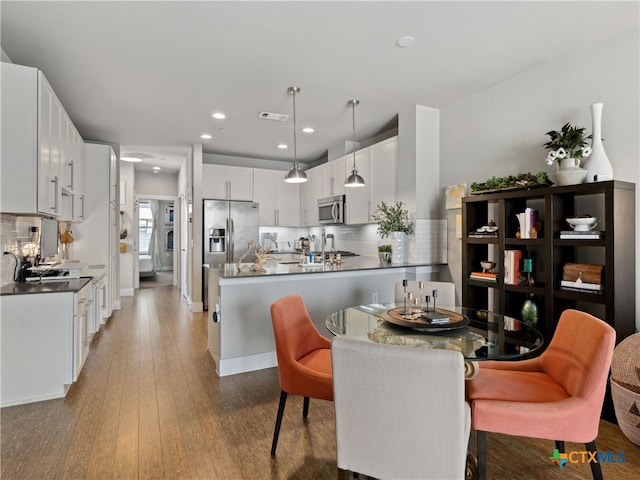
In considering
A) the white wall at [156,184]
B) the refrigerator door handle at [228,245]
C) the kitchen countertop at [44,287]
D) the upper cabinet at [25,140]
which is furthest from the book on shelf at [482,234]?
the white wall at [156,184]

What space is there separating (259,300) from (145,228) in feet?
28.6

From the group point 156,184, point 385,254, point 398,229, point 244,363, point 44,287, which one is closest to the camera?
point 44,287

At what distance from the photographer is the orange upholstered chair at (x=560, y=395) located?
1.51 m

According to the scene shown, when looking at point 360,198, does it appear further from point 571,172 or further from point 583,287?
point 583,287

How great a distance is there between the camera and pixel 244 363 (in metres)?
3.30

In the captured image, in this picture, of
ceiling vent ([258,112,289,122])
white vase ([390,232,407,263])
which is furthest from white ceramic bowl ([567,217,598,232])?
ceiling vent ([258,112,289,122])

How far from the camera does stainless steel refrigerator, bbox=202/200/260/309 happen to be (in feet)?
19.4

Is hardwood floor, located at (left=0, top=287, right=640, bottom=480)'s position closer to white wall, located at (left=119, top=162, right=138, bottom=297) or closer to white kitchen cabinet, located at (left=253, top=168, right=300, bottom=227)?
white kitchen cabinet, located at (left=253, top=168, right=300, bottom=227)

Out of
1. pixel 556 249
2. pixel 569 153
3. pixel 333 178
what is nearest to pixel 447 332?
pixel 556 249

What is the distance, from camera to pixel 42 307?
2.69m

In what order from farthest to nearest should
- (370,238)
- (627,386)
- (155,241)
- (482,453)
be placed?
(155,241) → (370,238) → (627,386) → (482,453)

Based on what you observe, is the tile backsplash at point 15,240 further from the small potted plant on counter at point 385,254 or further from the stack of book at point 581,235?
the stack of book at point 581,235

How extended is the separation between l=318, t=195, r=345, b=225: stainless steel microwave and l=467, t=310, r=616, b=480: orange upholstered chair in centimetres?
378

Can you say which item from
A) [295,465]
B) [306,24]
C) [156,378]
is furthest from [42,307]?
[306,24]
